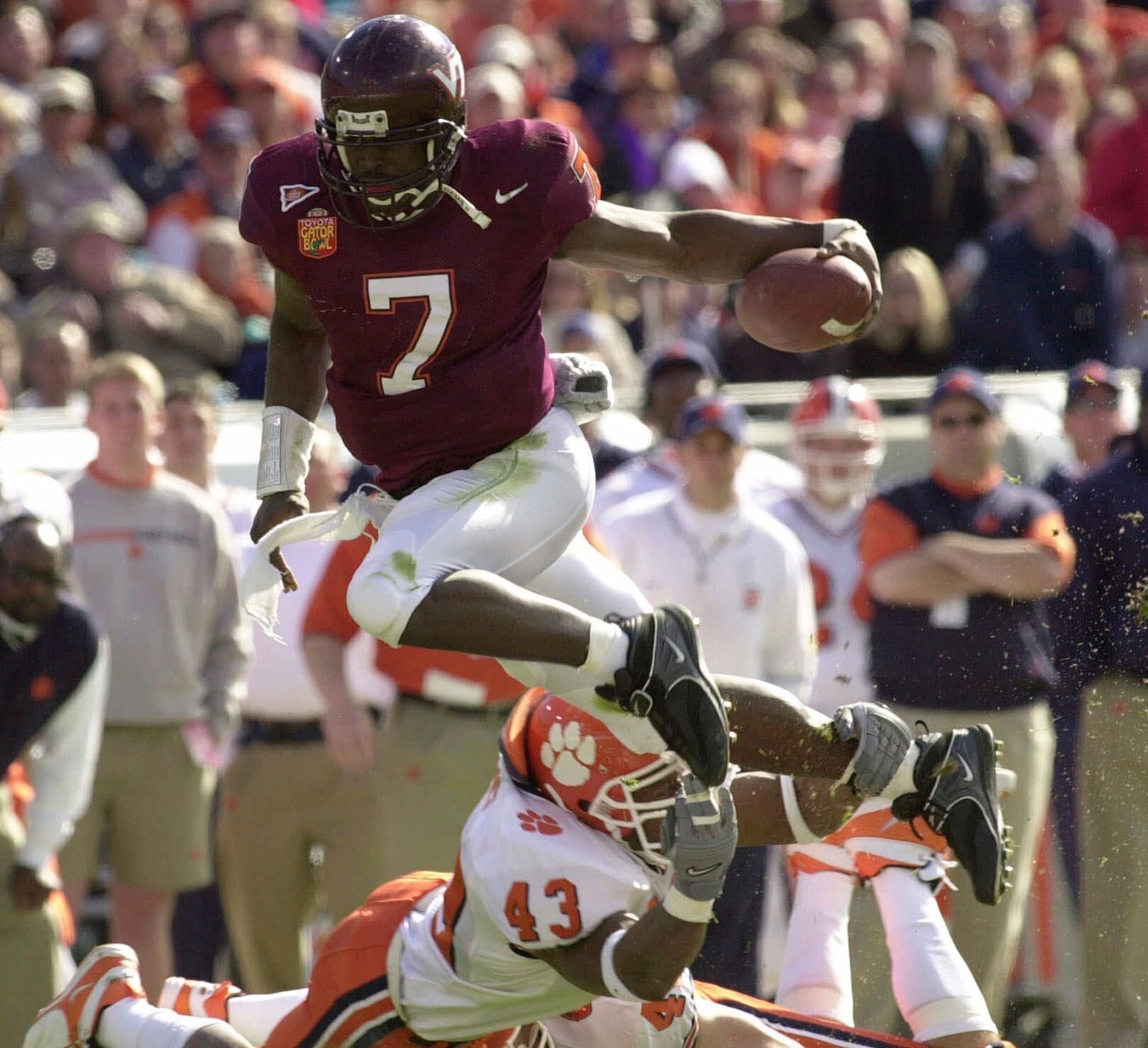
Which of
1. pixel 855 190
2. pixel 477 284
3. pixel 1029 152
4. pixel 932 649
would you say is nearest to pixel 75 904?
pixel 932 649

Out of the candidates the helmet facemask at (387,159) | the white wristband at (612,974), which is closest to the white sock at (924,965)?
the white wristband at (612,974)

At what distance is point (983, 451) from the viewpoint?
6.36 metres

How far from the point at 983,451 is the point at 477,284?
2.66 m

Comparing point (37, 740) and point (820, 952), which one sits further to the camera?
point (37, 740)

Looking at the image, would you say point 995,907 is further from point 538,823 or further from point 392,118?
point 392,118

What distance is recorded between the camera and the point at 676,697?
155 inches

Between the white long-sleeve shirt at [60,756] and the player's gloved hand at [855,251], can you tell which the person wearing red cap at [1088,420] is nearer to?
the player's gloved hand at [855,251]

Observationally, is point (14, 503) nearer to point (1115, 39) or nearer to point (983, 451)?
point (983, 451)

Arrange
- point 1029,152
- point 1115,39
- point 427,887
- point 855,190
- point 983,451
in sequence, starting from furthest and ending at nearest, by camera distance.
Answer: point 1115,39 → point 1029,152 → point 855,190 → point 983,451 → point 427,887

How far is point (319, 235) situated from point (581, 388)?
2.18ft

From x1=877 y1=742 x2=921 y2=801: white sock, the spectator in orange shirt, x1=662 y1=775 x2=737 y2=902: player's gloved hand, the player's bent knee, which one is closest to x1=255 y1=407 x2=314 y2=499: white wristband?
the player's bent knee

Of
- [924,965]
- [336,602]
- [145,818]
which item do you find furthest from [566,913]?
[145,818]

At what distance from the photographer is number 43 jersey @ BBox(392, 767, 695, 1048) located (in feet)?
13.6

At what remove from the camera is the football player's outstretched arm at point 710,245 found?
4238 mm
